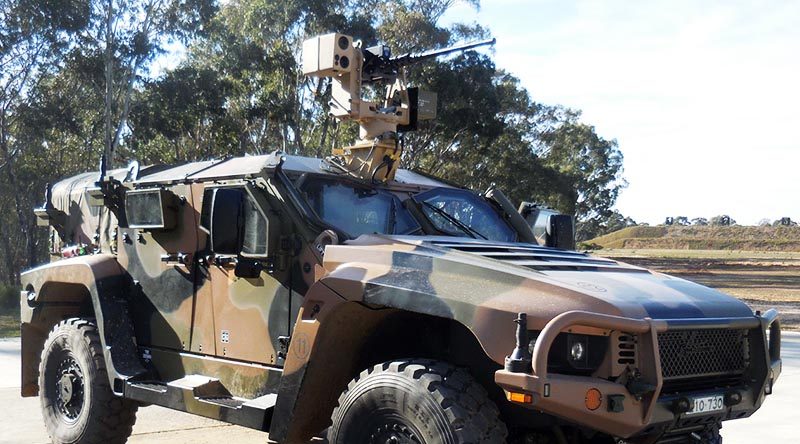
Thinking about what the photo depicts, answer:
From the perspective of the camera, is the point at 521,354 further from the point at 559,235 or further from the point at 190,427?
the point at 190,427

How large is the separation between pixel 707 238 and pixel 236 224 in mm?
76600

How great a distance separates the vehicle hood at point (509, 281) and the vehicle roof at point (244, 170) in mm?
734

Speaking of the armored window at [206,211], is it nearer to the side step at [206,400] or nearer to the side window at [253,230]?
the side window at [253,230]

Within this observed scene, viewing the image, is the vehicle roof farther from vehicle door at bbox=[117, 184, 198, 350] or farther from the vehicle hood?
the vehicle hood

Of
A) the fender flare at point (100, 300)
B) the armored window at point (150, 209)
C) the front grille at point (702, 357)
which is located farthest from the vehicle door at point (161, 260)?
the front grille at point (702, 357)

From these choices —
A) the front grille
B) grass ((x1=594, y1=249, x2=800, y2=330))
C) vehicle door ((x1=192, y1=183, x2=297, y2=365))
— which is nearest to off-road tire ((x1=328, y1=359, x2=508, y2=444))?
the front grille

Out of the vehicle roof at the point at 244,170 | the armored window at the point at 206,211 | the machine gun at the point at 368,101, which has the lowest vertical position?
the armored window at the point at 206,211

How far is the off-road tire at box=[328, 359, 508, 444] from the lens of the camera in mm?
3977

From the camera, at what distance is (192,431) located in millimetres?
7207

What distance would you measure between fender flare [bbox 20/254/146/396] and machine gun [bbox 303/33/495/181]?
180 cm

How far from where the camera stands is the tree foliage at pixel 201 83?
26547mm

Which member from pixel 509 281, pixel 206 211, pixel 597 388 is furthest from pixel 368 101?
pixel 597 388

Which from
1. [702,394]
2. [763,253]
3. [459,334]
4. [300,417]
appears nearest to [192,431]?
[300,417]

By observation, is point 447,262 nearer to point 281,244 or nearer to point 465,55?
point 281,244
